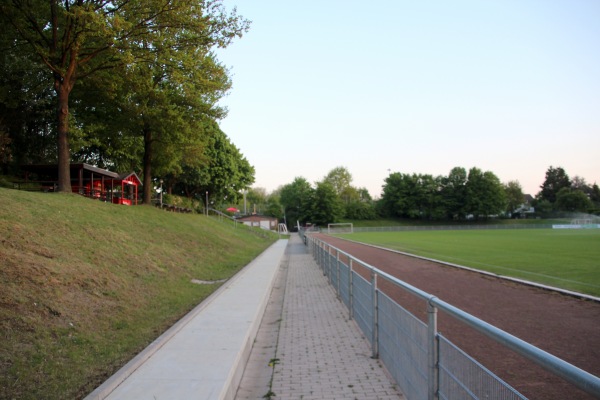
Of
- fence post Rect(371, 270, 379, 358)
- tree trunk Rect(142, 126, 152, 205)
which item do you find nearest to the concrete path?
fence post Rect(371, 270, 379, 358)

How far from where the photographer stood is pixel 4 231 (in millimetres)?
8586

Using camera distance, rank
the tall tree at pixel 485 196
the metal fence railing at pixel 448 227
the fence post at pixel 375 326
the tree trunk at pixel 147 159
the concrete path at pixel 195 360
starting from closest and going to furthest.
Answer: the concrete path at pixel 195 360 → the fence post at pixel 375 326 → the tree trunk at pixel 147 159 → the metal fence railing at pixel 448 227 → the tall tree at pixel 485 196

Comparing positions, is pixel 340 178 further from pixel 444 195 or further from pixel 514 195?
pixel 514 195

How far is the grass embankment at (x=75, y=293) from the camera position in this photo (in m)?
5.16

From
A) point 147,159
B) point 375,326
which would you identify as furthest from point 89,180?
point 375,326

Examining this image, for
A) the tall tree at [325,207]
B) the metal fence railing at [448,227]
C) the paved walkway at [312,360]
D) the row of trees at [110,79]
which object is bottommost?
the metal fence railing at [448,227]

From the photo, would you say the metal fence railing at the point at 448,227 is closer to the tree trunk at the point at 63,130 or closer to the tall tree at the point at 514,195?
the tall tree at the point at 514,195

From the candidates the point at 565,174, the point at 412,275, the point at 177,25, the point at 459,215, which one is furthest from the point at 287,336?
the point at 565,174

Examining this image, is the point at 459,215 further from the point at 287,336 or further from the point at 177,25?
the point at 287,336

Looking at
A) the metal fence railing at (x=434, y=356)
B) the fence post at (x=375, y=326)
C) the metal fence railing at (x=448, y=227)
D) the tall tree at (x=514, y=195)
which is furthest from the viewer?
the tall tree at (x=514, y=195)

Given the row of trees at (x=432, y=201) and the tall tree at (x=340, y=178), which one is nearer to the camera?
the row of trees at (x=432, y=201)

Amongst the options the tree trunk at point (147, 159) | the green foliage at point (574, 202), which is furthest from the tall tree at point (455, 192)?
the tree trunk at point (147, 159)

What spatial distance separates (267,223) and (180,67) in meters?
66.2

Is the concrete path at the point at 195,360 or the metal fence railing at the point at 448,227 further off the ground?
the concrete path at the point at 195,360
